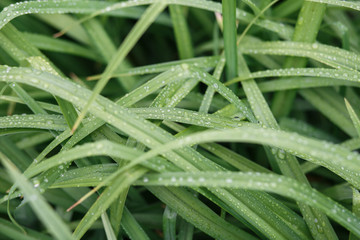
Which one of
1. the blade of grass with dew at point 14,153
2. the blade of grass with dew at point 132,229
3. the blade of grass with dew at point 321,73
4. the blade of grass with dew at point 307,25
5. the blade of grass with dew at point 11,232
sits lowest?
the blade of grass with dew at point 11,232

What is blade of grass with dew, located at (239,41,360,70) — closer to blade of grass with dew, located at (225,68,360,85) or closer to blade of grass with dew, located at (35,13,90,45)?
blade of grass with dew, located at (225,68,360,85)

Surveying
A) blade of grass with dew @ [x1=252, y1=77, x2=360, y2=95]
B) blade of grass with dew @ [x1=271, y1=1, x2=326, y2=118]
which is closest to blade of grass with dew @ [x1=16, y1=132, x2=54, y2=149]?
blade of grass with dew @ [x1=252, y1=77, x2=360, y2=95]

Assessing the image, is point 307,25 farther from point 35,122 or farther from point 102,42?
point 35,122

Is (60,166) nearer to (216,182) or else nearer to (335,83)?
(216,182)

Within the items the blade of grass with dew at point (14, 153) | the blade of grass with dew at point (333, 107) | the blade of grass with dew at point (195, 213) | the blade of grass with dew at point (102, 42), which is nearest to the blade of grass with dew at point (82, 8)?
the blade of grass with dew at point (102, 42)

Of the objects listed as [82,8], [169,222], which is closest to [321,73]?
[169,222]

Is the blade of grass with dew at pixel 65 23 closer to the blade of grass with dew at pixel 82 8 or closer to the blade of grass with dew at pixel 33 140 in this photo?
the blade of grass with dew at pixel 82 8

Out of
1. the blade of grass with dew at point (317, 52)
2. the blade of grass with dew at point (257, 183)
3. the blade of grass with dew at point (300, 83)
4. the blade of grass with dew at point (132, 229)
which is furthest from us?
the blade of grass with dew at point (300, 83)


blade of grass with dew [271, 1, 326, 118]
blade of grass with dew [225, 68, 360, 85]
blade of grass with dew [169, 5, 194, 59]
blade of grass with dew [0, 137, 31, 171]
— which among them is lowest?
blade of grass with dew [0, 137, 31, 171]
